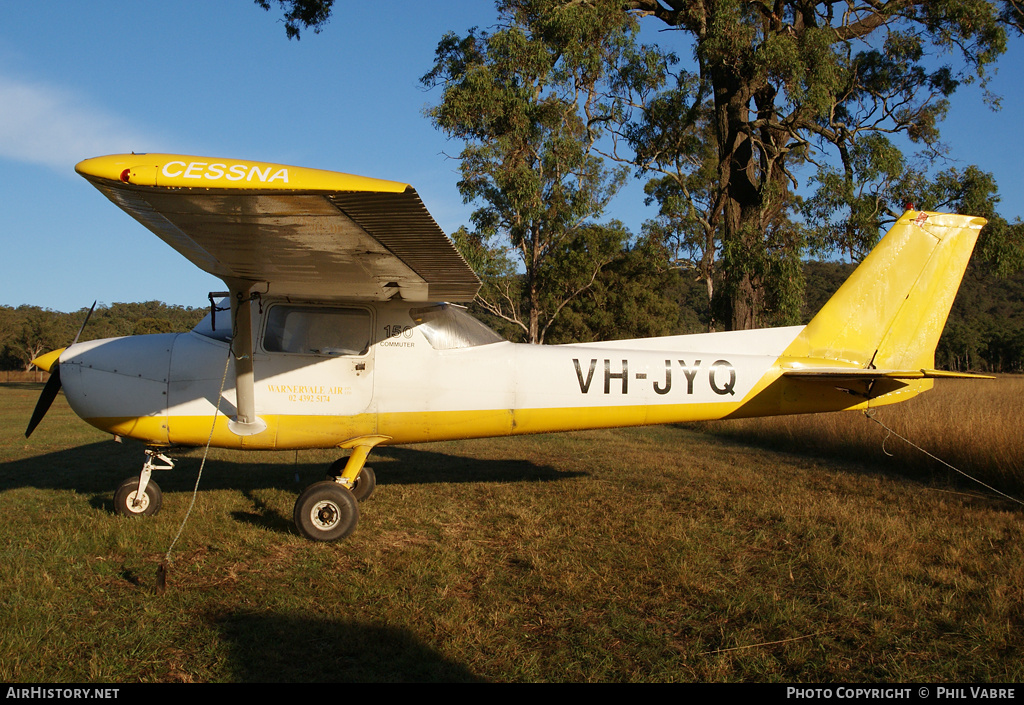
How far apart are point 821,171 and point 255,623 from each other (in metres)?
17.6

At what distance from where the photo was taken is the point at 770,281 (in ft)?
50.3

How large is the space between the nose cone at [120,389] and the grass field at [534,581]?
0.84m

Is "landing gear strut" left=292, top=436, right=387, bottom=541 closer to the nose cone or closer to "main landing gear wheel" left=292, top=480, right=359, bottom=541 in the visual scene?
"main landing gear wheel" left=292, top=480, right=359, bottom=541

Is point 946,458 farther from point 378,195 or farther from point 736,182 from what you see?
point 736,182

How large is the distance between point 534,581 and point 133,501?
391 cm

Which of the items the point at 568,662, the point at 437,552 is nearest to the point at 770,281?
the point at 437,552

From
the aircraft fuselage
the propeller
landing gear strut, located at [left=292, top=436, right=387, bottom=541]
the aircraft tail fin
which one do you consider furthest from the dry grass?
the propeller

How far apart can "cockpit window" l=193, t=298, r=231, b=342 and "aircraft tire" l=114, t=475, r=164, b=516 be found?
149 cm

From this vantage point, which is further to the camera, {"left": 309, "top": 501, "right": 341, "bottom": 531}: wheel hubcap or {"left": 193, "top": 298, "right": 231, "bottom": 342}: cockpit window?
{"left": 193, "top": 298, "right": 231, "bottom": 342}: cockpit window

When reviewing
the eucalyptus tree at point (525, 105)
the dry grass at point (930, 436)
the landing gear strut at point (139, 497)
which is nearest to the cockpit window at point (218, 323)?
the landing gear strut at point (139, 497)

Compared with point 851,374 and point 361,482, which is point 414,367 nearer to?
point 361,482

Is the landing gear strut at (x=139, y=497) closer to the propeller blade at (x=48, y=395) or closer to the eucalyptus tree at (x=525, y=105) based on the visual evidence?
the propeller blade at (x=48, y=395)

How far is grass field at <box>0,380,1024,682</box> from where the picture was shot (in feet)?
9.97

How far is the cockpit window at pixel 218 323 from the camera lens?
18.9 ft
